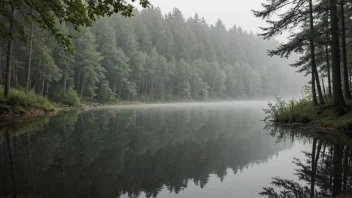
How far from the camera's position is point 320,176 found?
5.98 m

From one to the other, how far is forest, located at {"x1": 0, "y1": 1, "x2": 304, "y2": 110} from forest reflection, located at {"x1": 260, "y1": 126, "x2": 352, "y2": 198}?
6.37 m

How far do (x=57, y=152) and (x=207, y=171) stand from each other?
5.18m

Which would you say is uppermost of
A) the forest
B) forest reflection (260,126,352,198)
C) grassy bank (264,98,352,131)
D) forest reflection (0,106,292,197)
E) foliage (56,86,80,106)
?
the forest

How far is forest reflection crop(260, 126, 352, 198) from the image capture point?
203 inches

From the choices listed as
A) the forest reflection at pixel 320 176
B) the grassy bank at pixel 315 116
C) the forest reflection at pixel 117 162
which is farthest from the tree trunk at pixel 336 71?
the forest reflection at pixel 320 176

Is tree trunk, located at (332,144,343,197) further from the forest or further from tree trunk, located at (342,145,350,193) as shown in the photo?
the forest

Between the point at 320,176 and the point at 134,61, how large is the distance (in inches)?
2367

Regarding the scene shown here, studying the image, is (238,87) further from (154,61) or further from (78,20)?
(78,20)

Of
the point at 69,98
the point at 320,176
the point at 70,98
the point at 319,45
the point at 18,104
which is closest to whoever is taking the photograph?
the point at 320,176

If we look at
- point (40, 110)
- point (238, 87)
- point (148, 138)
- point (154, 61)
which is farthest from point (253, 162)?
point (238, 87)

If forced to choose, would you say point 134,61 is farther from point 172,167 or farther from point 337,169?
point 337,169

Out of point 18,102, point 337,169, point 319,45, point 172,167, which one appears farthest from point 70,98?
point 337,169

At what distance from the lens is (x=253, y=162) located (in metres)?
8.08

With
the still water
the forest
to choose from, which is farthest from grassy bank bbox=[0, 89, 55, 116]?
the still water
